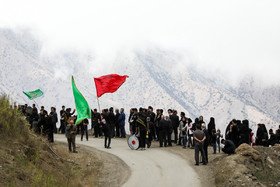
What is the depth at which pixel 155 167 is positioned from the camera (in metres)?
17.9

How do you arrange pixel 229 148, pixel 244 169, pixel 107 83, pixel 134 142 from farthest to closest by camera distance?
pixel 107 83, pixel 134 142, pixel 229 148, pixel 244 169

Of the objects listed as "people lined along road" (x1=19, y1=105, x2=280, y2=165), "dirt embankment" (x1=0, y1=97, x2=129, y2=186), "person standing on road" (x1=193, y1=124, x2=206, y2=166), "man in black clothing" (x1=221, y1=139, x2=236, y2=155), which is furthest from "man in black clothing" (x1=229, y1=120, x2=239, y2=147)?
"dirt embankment" (x1=0, y1=97, x2=129, y2=186)

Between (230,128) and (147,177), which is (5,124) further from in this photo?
(230,128)

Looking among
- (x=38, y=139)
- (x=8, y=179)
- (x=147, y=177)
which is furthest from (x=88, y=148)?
(x=8, y=179)

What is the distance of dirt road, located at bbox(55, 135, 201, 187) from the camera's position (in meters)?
15.3

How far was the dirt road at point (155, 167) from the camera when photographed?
15.3 meters

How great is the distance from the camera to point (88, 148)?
73.0 ft

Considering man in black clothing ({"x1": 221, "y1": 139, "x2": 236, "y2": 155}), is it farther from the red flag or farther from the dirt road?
the red flag

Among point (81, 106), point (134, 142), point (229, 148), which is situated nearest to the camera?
point (81, 106)

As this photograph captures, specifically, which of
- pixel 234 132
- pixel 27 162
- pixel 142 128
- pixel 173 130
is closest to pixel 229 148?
pixel 234 132

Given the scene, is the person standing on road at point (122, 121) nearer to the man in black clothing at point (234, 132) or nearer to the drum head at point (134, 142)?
the drum head at point (134, 142)

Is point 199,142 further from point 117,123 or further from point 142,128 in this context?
point 117,123

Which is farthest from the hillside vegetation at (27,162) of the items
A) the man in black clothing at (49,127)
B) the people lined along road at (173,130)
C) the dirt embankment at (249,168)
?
the dirt embankment at (249,168)

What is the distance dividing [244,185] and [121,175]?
5.06 metres
